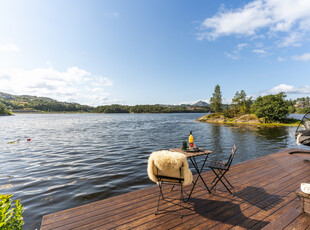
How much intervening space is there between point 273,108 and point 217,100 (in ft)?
87.6

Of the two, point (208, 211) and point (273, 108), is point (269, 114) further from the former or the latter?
point (208, 211)

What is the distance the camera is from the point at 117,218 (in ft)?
11.0

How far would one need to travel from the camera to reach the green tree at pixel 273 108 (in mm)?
40344

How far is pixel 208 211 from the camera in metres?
3.54

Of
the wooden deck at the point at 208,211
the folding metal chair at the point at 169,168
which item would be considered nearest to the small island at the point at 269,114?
the wooden deck at the point at 208,211

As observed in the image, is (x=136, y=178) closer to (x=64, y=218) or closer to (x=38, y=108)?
(x=64, y=218)

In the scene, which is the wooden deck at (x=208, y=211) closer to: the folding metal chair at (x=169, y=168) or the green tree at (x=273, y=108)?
the folding metal chair at (x=169, y=168)

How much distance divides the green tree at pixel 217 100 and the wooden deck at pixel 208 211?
216 feet

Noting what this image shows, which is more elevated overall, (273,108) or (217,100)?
(217,100)

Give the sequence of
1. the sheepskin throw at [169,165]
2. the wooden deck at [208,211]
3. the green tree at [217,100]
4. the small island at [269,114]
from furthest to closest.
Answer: the green tree at [217,100]
the small island at [269,114]
the sheepskin throw at [169,165]
the wooden deck at [208,211]

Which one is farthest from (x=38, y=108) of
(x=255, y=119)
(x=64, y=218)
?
(x=64, y=218)

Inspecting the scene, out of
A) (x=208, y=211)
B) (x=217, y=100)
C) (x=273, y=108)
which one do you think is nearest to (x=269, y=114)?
(x=273, y=108)

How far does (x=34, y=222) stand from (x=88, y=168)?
15.4ft

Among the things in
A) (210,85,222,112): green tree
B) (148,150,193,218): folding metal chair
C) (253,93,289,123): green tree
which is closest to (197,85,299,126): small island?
(253,93,289,123): green tree
